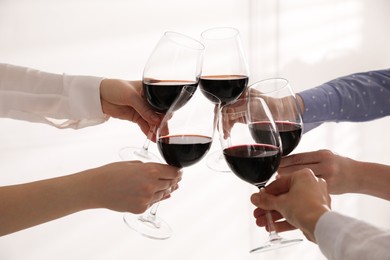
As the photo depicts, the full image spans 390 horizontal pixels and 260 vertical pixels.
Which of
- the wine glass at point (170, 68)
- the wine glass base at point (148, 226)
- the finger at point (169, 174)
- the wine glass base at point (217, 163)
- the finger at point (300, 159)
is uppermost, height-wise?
the wine glass at point (170, 68)

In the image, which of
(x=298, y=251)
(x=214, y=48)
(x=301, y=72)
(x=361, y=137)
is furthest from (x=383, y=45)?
(x=214, y=48)

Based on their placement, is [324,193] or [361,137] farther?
[361,137]

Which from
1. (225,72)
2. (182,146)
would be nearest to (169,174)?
(182,146)

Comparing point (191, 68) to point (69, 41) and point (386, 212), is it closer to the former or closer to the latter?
point (69, 41)

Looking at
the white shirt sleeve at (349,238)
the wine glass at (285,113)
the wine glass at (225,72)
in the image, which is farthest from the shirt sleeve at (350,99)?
the white shirt sleeve at (349,238)

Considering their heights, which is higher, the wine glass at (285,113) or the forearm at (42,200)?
the wine glass at (285,113)

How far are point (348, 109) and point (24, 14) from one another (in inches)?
42.9

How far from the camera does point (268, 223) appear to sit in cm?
110

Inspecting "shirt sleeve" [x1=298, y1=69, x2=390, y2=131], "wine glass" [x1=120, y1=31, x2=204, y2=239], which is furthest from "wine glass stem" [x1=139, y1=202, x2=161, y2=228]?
"shirt sleeve" [x1=298, y1=69, x2=390, y2=131]

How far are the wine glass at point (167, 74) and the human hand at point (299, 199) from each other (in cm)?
28

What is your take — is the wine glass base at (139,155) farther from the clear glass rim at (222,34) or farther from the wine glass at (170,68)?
the clear glass rim at (222,34)

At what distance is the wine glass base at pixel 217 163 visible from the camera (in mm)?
1390

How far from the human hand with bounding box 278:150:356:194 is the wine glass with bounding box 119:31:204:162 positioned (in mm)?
302

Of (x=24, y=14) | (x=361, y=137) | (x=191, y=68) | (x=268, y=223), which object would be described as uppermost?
(x=24, y=14)
